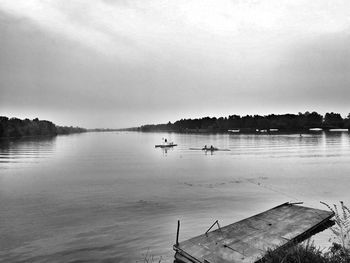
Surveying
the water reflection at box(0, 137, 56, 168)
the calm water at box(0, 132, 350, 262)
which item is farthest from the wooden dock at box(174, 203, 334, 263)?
the water reflection at box(0, 137, 56, 168)

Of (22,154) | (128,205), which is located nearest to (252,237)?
(128,205)

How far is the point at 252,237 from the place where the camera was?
51.4ft

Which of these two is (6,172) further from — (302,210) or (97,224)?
(302,210)

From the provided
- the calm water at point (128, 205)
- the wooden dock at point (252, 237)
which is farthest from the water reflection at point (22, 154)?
the wooden dock at point (252, 237)

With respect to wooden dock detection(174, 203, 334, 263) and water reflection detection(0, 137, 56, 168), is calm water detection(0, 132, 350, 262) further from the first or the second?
water reflection detection(0, 137, 56, 168)

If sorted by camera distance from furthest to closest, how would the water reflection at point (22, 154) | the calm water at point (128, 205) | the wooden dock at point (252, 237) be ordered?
the water reflection at point (22, 154), the calm water at point (128, 205), the wooden dock at point (252, 237)

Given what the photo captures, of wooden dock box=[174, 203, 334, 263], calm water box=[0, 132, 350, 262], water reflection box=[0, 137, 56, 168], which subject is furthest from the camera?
water reflection box=[0, 137, 56, 168]

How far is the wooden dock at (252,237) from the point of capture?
13.4 metres

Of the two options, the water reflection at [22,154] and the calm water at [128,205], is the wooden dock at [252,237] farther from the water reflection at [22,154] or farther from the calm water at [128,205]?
the water reflection at [22,154]

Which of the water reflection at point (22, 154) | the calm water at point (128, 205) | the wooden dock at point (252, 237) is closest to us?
the wooden dock at point (252, 237)

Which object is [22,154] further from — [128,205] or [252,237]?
[252,237]

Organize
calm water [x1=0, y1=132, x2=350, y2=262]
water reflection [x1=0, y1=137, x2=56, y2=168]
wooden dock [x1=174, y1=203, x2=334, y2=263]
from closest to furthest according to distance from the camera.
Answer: wooden dock [x1=174, y1=203, x2=334, y2=263] → calm water [x1=0, y1=132, x2=350, y2=262] → water reflection [x1=0, y1=137, x2=56, y2=168]

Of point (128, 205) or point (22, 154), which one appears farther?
point (22, 154)

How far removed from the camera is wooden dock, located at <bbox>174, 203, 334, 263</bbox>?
1339 cm
